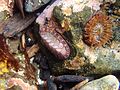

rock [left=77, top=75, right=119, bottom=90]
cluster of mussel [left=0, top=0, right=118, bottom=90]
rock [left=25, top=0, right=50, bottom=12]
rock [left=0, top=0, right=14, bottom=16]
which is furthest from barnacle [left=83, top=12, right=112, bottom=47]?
rock [left=0, top=0, right=14, bottom=16]

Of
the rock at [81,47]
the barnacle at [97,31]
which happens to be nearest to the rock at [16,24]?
the rock at [81,47]

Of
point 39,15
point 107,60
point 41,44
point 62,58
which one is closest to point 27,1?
point 39,15

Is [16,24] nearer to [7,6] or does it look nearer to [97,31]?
[7,6]

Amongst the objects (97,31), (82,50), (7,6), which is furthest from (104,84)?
(7,6)

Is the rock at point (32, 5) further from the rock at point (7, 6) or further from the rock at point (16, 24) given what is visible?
the rock at point (7, 6)

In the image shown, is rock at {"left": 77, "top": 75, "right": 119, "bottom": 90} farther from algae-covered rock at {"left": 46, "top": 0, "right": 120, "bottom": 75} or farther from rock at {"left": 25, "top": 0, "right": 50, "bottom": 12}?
rock at {"left": 25, "top": 0, "right": 50, "bottom": 12}

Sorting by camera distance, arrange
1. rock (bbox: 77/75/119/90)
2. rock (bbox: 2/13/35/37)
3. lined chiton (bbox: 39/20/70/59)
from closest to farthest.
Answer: rock (bbox: 77/75/119/90), lined chiton (bbox: 39/20/70/59), rock (bbox: 2/13/35/37)

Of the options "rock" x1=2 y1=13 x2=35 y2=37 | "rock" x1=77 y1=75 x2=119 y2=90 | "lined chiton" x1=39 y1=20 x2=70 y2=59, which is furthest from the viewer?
"rock" x1=2 y1=13 x2=35 y2=37

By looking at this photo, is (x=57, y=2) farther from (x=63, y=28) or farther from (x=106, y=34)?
(x=106, y=34)
